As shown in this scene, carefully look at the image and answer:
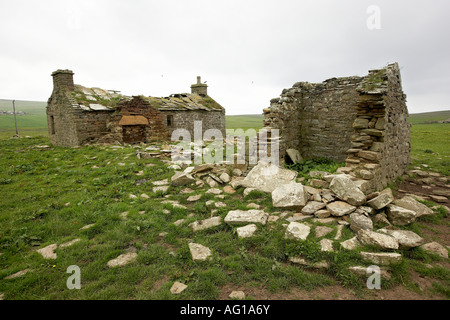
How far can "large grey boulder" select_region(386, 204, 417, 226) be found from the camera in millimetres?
5461

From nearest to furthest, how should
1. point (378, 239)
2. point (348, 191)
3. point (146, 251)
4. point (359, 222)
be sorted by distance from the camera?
point (378, 239) < point (146, 251) < point (359, 222) < point (348, 191)

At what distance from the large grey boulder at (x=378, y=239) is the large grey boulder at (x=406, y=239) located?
0.75 feet

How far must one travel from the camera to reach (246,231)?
533 centimetres

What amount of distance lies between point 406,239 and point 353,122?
6.19 m

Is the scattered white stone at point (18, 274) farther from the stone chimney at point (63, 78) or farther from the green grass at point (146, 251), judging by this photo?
the stone chimney at point (63, 78)

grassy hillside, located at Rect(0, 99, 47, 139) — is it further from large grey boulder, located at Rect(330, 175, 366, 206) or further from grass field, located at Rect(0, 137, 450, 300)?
large grey boulder, located at Rect(330, 175, 366, 206)

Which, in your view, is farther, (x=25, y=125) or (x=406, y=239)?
(x=25, y=125)

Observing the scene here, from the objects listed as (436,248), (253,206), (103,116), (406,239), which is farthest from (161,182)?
(103,116)

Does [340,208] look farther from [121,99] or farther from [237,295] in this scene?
[121,99]

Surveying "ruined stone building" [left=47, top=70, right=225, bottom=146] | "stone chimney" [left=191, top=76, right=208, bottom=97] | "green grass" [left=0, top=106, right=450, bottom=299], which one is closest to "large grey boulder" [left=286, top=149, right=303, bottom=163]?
"green grass" [left=0, top=106, right=450, bottom=299]

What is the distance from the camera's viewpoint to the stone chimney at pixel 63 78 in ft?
58.1
